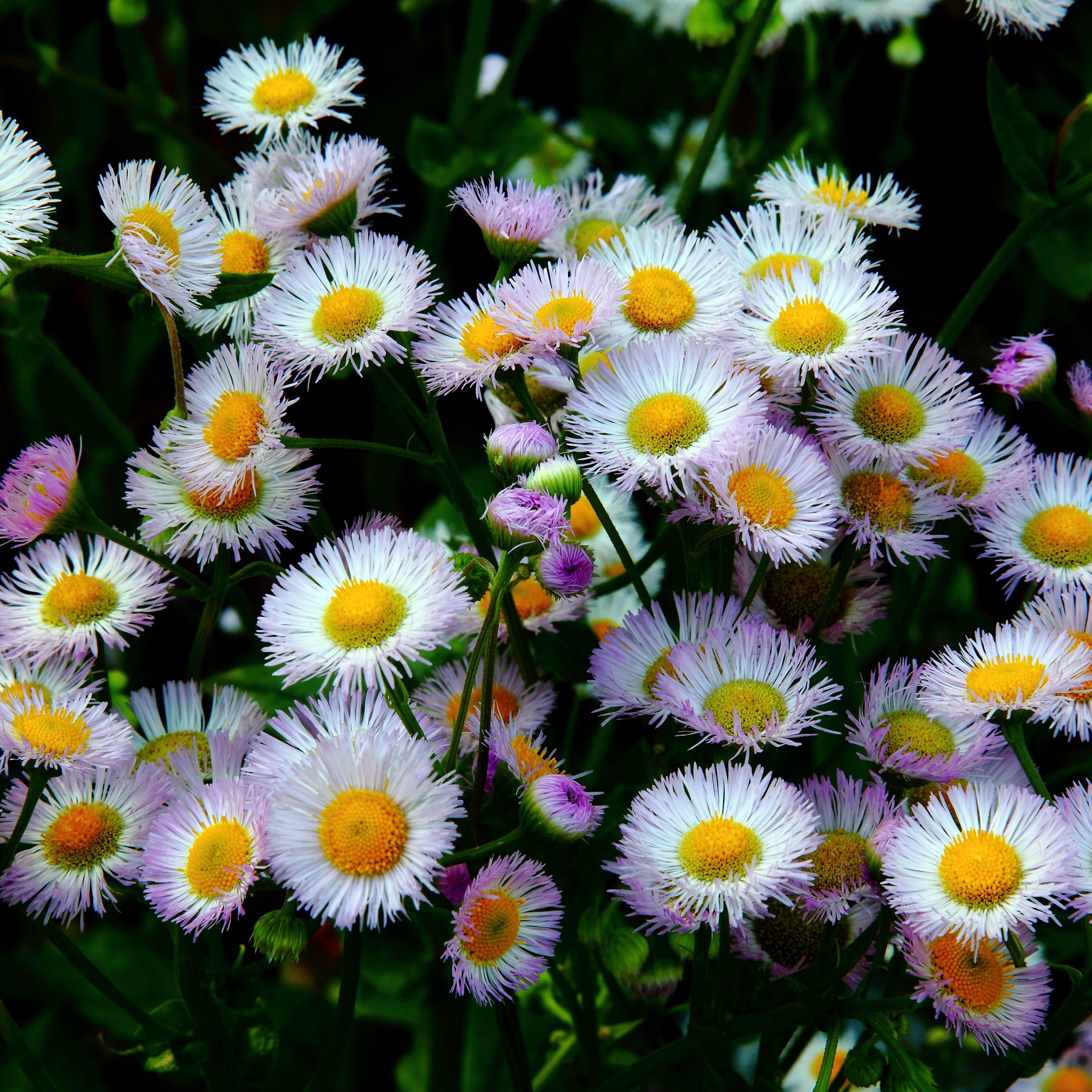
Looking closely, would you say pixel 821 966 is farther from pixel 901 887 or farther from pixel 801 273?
pixel 801 273

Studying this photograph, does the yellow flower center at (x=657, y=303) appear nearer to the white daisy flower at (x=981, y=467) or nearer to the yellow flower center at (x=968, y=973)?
the white daisy flower at (x=981, y=467)

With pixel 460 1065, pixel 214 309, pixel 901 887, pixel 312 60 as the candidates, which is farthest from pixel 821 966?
pixel 312 60

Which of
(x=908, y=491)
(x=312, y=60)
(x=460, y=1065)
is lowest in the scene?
(x=460, y=1065)

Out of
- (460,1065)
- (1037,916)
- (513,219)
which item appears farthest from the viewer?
(460,1065)

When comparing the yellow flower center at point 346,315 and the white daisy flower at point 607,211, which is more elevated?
the white daisy flower at point 607,211

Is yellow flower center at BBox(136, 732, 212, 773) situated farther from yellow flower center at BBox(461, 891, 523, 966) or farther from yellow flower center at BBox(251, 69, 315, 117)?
yellow flower center at BBox(251, 69, 315, 117)

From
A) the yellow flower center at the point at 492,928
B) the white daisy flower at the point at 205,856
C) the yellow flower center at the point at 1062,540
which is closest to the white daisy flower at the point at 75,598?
the white daisy flower at the point at 205,856

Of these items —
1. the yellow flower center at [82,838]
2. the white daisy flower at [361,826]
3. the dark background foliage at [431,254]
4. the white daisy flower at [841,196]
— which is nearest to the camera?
the white daisy flower at [361,826]
